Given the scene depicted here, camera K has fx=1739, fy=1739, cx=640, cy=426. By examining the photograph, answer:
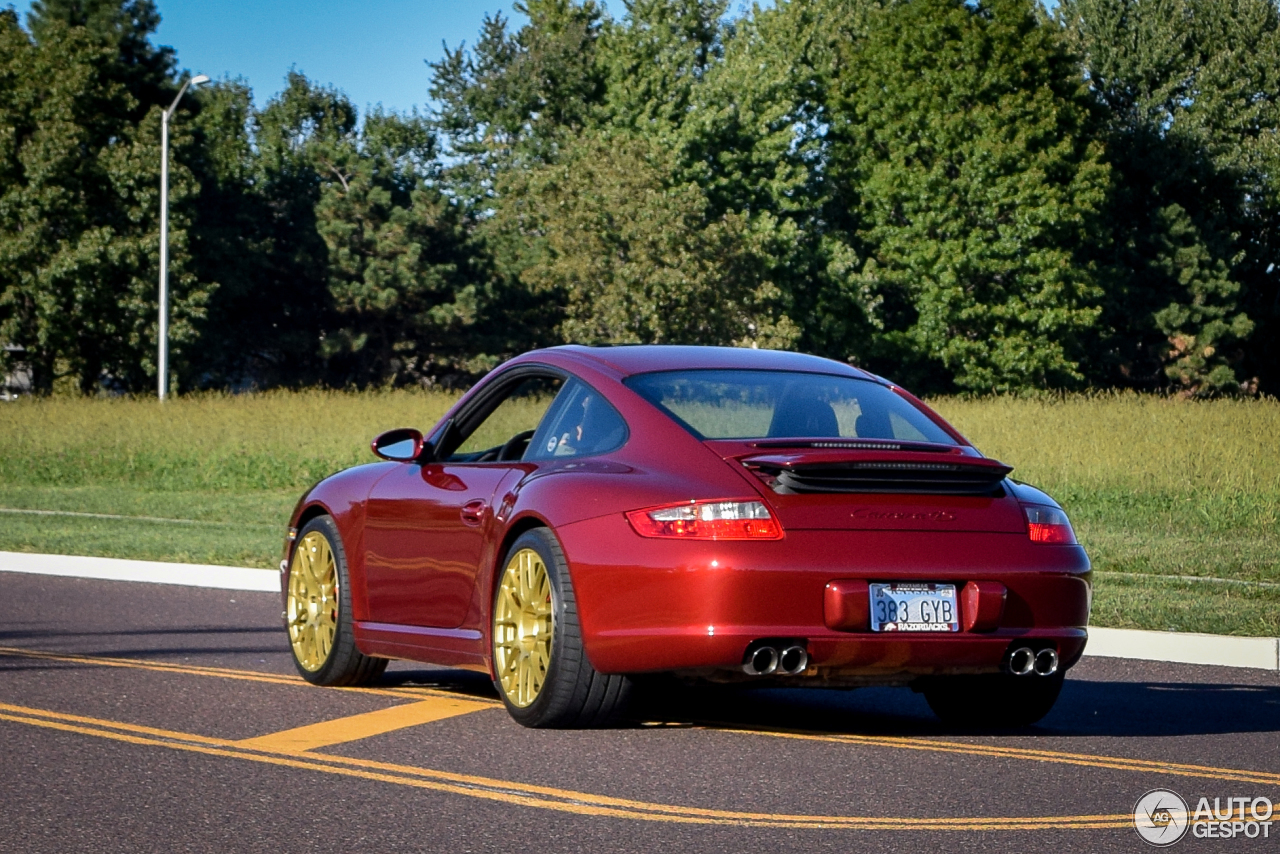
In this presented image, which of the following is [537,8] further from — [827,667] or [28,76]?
[827,667]

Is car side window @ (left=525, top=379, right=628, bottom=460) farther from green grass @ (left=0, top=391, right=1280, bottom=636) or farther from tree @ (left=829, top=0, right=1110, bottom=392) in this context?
tree @ (left=829, top=0, right=1110, bottom=392)

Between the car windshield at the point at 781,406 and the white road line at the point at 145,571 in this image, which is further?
the white road line at the point at 145,571

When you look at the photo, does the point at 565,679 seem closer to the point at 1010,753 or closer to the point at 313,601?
the point at 1010,753

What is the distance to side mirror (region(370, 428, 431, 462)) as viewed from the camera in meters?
7.86

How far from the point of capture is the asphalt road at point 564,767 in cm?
492

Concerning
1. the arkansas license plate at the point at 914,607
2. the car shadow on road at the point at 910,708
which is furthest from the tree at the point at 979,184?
the arkansas license plate at the point at 914,607

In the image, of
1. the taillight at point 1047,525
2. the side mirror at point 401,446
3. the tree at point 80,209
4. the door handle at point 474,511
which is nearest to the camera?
the taillight at point 1047,525

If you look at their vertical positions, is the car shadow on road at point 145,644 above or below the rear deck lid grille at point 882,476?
below

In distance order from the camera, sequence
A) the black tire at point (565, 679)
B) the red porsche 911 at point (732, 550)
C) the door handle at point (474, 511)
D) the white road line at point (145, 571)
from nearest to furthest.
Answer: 1. the red porsche 911 at point (732, 550)
2. the black tire at point (565, 679)
3. the door handle at point (474, 511)
4. the white road line at point (145, 571)

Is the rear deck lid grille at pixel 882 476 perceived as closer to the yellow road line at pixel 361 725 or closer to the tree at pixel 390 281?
the yellow road line at pixel 361 725

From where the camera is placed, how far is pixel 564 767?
594 cm

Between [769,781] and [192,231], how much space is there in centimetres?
5244

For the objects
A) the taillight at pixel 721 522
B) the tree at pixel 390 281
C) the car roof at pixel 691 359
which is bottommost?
the taillight at pixel 721 522

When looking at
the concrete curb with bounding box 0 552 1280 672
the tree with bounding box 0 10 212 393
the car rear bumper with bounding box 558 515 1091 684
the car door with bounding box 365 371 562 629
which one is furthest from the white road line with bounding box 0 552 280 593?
the tree with bounding box 0 10 212 393
